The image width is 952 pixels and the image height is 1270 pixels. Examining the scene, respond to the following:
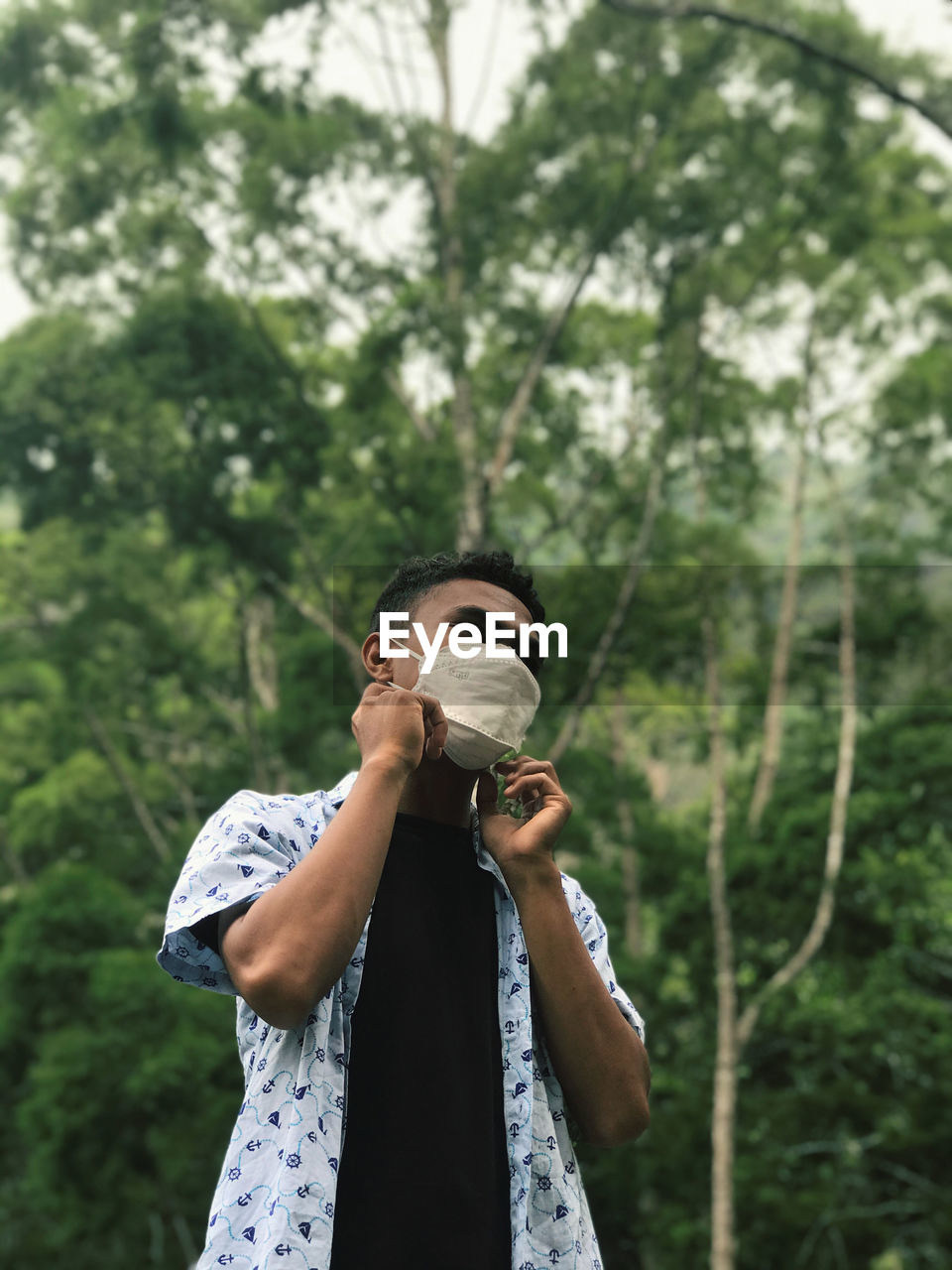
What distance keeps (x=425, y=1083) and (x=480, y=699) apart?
0.51 metres

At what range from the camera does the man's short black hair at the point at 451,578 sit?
1.72 m

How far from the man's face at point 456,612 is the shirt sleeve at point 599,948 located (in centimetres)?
34

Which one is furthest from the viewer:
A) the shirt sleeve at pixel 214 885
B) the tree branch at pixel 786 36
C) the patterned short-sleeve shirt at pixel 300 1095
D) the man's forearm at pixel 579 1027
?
the tree branch at pixel 786 36

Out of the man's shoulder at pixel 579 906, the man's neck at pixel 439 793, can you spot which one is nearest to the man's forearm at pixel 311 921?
the man's neck at pixel 439 793

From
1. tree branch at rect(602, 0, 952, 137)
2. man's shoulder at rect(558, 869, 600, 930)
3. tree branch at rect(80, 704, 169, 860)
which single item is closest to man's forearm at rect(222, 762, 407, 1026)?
man's shoulder at rect(558, 869, 600, 930)

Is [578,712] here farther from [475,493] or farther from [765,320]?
[765,320]

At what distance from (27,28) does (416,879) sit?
35.9ft

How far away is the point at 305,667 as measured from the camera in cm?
1338

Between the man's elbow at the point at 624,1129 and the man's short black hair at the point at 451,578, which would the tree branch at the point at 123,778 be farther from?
the man's elbow at the point at 624,1129

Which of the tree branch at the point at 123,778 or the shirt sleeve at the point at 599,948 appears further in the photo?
the tree branch at the point at 123,778

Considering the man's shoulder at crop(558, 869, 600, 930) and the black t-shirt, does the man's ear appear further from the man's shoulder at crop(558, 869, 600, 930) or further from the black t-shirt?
the man's shoulder at crop(558, 869, 600, 930)

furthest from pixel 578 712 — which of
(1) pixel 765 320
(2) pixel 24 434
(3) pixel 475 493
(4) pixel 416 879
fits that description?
(4) pixel 416 879

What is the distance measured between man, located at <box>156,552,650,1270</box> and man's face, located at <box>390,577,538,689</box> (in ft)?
0.04

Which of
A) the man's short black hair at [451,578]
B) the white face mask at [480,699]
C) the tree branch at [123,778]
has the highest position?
the tree branch at [123,778]
